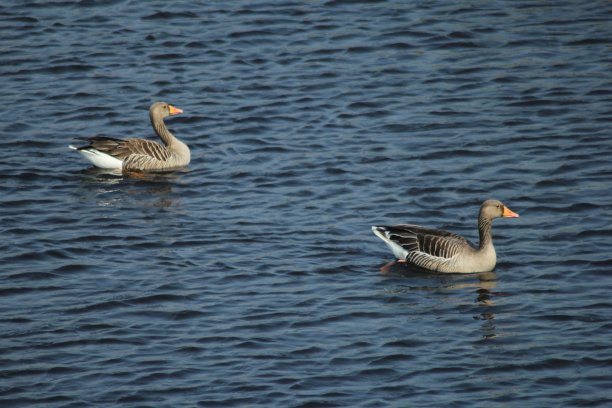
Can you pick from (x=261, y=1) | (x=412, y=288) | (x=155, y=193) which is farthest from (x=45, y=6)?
(x=412, y=288)

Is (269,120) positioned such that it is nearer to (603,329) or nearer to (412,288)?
(412,288)

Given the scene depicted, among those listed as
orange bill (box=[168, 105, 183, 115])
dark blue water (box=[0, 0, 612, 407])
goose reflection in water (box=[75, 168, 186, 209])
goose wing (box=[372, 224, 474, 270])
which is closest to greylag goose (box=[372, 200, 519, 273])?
goose wing (box=[372, 224, 474, 270])

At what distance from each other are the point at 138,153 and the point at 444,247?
24.5 feet

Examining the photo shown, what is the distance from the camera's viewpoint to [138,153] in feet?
74.4

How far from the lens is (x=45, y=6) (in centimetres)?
3231

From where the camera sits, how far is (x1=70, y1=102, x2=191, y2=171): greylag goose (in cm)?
2233

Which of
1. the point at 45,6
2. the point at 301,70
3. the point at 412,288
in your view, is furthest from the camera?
the point at 45,6

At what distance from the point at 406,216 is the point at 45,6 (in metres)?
16.3

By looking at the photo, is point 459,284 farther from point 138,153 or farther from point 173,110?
point 173,110

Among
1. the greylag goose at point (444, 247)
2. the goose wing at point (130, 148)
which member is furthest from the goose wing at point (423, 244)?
the goose wing at point (130, 148)

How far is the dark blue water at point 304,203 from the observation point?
571 inches

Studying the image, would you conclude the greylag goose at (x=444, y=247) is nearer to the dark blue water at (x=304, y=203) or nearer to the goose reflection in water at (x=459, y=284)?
the goose reflection in water at (x=459, y=284)

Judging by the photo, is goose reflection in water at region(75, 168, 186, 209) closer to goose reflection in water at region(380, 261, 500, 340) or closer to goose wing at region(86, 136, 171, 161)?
goose wing at region(86, 136, 171, 161)

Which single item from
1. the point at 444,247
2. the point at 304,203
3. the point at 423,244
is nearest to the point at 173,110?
the point at 304,203
